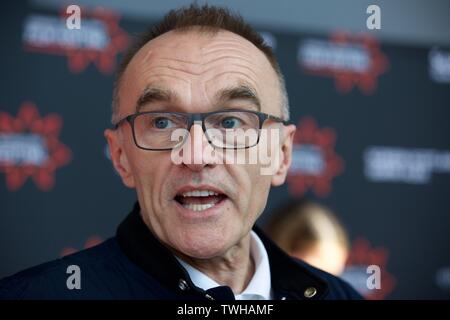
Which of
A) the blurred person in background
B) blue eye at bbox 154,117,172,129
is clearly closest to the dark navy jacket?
blue eye at bbox 154,117,172,129

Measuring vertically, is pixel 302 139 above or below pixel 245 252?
above

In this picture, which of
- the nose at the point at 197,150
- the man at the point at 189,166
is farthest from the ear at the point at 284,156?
the nose at the point at 197,150

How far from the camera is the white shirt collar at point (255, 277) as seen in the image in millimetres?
1392

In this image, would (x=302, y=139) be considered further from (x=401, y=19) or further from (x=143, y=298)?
(x=143, y=298)

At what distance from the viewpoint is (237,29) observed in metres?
1.46

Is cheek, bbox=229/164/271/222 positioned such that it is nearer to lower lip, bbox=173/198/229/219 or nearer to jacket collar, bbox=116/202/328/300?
lower lip, bbox=173/198/229/219

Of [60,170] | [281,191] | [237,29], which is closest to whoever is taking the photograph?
[237,29]

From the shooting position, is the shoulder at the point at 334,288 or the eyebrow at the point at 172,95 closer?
the eyebrow at the point at 172,95

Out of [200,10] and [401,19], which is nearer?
[200,10]

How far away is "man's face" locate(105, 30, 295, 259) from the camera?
4.26ft

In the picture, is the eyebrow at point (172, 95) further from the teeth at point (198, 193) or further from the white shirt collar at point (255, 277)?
the white shirt collar at point (255, 277)
